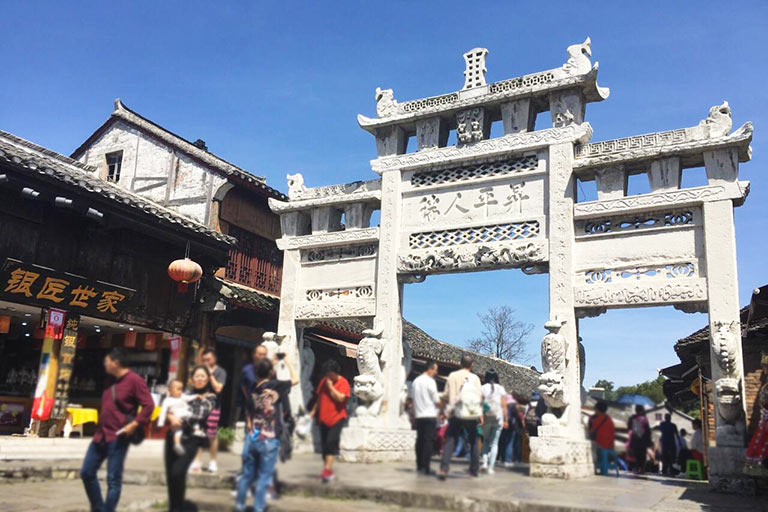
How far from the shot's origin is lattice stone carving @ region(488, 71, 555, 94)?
13297mm

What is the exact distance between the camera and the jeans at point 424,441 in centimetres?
402

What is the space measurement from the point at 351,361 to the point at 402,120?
5.74m

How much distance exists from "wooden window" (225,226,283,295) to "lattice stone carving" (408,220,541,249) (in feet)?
24.8

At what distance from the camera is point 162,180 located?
856 inches

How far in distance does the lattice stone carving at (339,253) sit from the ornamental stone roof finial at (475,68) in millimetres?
4020

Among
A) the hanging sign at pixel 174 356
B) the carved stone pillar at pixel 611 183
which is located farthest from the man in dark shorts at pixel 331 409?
the carved stone pillar at pixel 611 183

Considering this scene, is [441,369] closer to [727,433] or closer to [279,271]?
[727,433]

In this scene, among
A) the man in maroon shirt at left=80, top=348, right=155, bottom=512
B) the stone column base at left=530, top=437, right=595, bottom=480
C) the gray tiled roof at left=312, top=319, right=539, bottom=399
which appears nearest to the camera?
the man in maroon shirt at left=80, top=348, right=155, bottom=512

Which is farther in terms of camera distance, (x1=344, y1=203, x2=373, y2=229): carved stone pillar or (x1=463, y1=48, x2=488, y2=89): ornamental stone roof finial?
(x1=344, y1=203, x2=373, y2=229): carved stone pillar

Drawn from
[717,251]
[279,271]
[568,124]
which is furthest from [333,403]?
[279,271]

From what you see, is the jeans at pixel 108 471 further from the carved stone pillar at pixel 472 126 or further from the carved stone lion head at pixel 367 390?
the carved stone pillar at pixel 472 126

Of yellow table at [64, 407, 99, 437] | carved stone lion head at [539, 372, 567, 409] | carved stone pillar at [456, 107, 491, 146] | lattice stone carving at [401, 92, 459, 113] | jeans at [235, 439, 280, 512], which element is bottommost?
jeans at [235, 439, 280, 512]

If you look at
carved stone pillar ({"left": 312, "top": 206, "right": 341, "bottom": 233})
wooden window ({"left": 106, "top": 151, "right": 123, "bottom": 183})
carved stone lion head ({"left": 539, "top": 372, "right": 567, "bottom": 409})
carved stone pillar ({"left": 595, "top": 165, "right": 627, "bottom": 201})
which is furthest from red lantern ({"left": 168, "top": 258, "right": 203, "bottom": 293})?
wooden window ({"left": 106, "top": 151, "right": 123, "bottom": 183})

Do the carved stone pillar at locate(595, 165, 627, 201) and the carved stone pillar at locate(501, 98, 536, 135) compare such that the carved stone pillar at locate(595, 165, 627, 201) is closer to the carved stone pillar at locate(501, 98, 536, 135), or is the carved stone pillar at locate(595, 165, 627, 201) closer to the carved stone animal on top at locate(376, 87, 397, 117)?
the carved stone pillar at locate(501, 98, 536, 135)
